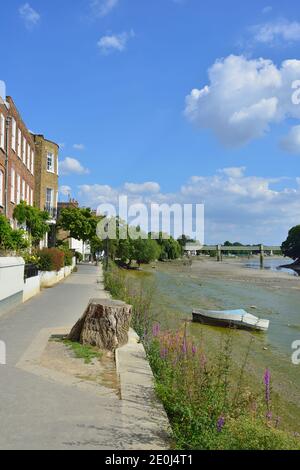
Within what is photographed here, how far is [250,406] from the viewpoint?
6410 mm

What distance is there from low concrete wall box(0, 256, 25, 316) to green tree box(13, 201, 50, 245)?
12.4 meters

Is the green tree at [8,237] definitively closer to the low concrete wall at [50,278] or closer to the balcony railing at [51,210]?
the low concrete wall at [50,278]

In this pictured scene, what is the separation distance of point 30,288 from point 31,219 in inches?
475

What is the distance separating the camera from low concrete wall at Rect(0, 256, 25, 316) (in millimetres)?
13398

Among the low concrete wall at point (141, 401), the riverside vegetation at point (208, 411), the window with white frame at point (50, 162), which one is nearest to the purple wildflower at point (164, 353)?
the riverside vegetation at point (208, 411)

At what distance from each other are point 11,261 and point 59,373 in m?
7.84

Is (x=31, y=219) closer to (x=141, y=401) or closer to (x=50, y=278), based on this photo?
(x=50, y=278)

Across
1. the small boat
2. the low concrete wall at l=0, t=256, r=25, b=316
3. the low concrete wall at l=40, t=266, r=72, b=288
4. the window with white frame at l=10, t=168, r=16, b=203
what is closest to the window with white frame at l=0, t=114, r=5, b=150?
the window with white frame at l=10, t=168, r=16, b=203

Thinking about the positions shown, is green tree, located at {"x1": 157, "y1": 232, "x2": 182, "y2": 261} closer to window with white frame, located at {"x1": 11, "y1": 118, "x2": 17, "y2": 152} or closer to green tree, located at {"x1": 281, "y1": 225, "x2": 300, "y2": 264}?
green tree, located at {"x1": 281, "y1": 225, "x2": 300, "y2": 264}

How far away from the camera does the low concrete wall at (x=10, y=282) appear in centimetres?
1340

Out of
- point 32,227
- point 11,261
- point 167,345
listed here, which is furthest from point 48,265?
point 167,345
